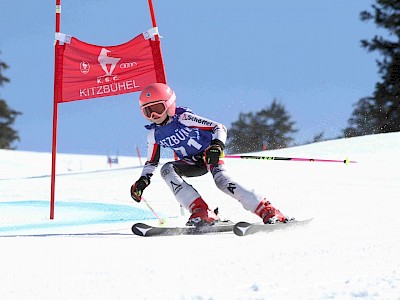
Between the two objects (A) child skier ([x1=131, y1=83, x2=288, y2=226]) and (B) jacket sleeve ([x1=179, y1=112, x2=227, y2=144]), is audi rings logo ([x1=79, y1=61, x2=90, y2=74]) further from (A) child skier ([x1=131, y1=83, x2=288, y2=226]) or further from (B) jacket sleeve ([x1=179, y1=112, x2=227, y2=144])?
(B) jacket sleeve ([x1=179, y1=112, x2=227, y2=144])

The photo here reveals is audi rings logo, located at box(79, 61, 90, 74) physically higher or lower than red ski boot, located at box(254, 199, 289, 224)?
higher

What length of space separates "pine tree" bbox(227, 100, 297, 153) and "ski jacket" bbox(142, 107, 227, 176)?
1199 inches

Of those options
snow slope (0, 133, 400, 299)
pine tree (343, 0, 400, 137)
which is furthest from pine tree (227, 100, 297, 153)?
snow slope (0, 133, 400, 299)

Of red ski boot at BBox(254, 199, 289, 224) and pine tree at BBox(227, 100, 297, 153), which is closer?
red ski boot at BBox(254, 199, 289, 224)

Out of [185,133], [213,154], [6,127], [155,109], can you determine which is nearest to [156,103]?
[155,109]

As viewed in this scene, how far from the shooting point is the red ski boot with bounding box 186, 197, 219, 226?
14.4 feet

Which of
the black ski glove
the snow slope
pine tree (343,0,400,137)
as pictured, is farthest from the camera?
pine tree (343,0,400,137)

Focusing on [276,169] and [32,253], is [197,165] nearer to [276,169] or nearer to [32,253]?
[32,253]

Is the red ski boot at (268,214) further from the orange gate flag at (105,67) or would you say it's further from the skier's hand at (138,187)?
the orange gate flag at (105,67)

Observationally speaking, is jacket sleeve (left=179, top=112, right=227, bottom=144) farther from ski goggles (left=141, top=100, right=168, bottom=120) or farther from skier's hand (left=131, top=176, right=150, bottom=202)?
skier's hand (left=131, top=176, right=150, bottom=202)

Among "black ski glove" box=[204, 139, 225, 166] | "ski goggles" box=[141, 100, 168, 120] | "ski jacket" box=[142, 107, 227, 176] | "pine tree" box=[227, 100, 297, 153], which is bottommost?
"black ski glove" box=[204, 139, 225, 166]

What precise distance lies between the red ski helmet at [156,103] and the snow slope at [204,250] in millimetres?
950

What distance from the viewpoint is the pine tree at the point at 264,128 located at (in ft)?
123

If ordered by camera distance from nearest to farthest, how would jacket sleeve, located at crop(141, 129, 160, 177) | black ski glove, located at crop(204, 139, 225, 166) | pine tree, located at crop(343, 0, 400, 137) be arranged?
black ski glove, located at crop(204, 139, 225, 166) < jacket sleeve, located at crop(141, 129, 160, 177) < pine tree, located at crop(343, 0, 400, 137)
